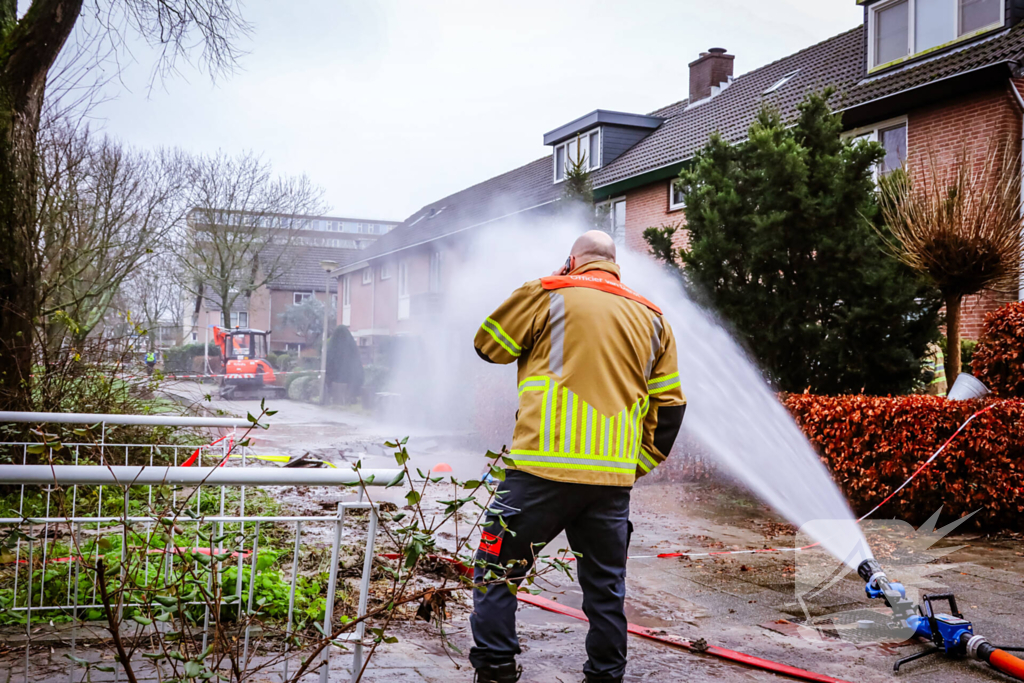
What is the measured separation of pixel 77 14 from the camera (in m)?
6.84

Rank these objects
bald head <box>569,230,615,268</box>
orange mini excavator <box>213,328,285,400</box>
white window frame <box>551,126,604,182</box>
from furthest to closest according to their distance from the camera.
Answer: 1. orange mini excavator <box>213,328,285,400</box>
2. white window frame <box>551,126,604,182</box>
3. bald head <box>569,230,615,268</box>

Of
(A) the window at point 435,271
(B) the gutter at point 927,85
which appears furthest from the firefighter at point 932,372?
(A) the window at point 435,271

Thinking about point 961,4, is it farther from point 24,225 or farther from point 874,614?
point 24,225

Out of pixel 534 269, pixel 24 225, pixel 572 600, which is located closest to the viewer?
pixel 572 600

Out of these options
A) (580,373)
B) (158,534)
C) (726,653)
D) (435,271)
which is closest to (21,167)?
(158,534)

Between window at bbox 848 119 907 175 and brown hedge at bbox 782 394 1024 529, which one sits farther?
window at bbox 848 119 907 175

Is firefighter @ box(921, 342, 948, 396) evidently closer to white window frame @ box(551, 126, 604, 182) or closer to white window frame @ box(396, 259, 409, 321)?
white window frame @ box(551, 126, 604, 182)

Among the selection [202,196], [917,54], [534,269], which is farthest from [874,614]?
[202,196]

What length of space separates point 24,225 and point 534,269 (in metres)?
8.87

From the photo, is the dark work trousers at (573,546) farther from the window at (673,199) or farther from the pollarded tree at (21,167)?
the window at (673,199)

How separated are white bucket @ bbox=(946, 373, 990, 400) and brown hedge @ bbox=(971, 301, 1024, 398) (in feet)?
0.53

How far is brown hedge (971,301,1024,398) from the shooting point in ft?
25.6

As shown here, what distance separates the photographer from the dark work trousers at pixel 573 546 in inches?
131

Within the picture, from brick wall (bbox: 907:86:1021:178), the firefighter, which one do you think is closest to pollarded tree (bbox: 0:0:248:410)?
the firefighter
